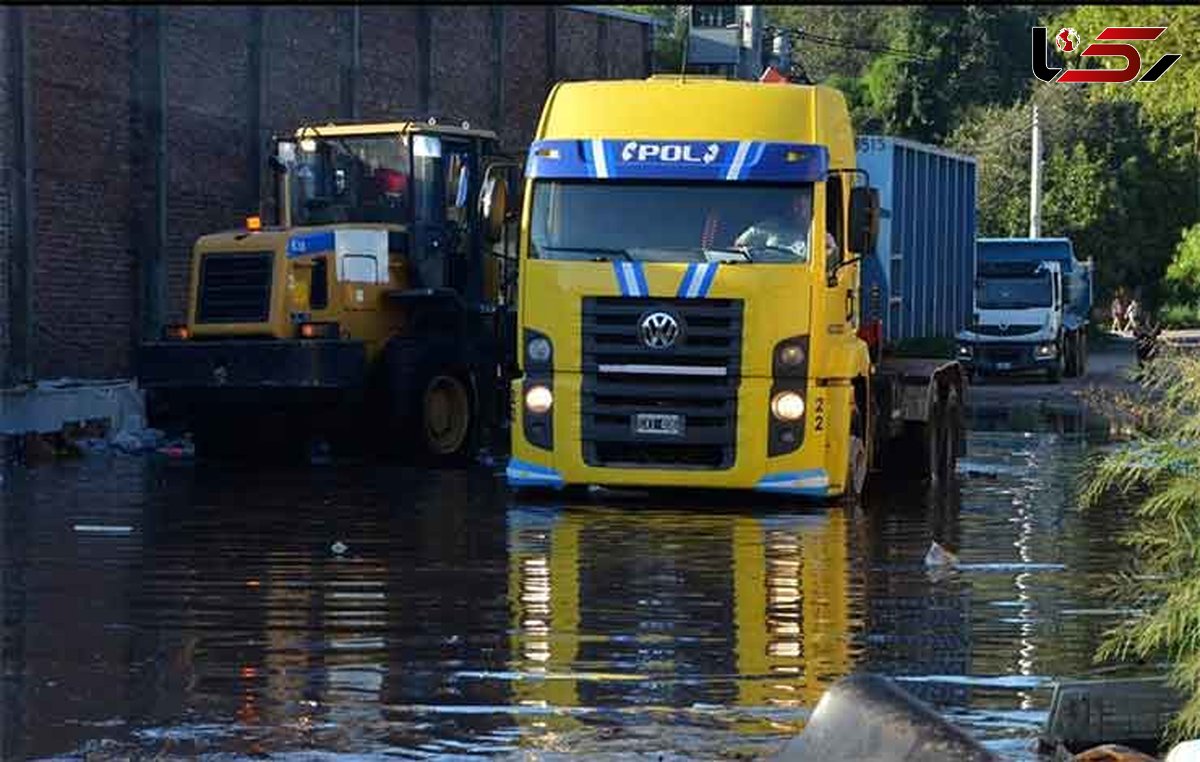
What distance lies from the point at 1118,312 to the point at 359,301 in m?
54.4

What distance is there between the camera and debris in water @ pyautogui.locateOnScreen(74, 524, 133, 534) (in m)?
19.4

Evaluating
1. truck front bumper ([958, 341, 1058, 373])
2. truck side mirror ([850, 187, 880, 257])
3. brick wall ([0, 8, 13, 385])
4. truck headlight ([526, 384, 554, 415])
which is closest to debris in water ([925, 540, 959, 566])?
truck side mirror ([850, 187, 880, 257])

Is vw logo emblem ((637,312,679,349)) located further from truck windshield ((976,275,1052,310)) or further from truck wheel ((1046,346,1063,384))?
truck windshield ((976,275,1052,310))

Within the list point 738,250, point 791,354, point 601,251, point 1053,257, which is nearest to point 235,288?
point 601,251

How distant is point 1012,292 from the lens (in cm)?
5509

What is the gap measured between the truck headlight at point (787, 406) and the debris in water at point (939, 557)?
3058 millimetres

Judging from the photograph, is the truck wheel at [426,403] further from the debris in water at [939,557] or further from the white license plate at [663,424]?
the debris in water at [939,557]

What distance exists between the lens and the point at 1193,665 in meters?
9.41

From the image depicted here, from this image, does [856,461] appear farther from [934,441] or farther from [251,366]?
[251,366]

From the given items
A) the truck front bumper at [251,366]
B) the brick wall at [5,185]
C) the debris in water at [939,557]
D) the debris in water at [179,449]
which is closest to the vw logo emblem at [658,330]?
the debris in water at [939,557]

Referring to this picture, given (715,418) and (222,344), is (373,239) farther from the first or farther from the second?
(715,418)

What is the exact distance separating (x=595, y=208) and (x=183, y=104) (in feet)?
53.2

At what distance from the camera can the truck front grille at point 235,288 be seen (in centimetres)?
2750

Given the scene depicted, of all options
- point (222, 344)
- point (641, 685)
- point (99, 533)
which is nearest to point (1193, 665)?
point (641, 685)
